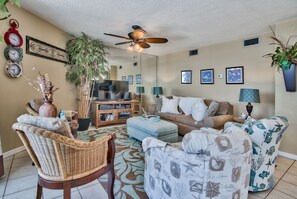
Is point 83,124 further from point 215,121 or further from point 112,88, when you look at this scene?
point 215,121

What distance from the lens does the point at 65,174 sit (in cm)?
132

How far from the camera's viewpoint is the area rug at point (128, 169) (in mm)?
1865

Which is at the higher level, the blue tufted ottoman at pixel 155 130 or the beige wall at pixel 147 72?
the beige wall at pixel 147 72

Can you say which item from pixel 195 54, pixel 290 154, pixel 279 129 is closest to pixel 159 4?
pixel 279 129

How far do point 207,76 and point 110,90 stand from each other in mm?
3087

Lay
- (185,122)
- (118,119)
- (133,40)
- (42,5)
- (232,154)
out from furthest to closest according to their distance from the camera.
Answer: (118,119)
(185,122)
(133,40)
(42,5)
(232,154)

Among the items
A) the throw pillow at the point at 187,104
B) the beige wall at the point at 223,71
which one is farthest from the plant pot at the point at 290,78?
the throw pillow at the point at 187,104

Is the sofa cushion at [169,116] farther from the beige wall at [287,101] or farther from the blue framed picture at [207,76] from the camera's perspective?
the beige wall at [287,101]

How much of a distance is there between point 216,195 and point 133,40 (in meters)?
3.08

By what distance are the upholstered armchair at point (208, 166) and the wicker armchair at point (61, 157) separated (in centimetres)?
69

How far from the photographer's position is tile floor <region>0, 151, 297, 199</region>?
5.99 feet

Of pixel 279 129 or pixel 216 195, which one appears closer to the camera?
pixel 216 195

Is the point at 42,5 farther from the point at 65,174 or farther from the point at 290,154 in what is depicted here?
the point at 290,154

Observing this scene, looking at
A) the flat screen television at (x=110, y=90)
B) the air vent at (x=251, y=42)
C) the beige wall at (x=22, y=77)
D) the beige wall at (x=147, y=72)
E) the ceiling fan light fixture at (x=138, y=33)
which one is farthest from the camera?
the beige wall at (x=147, y=72)
